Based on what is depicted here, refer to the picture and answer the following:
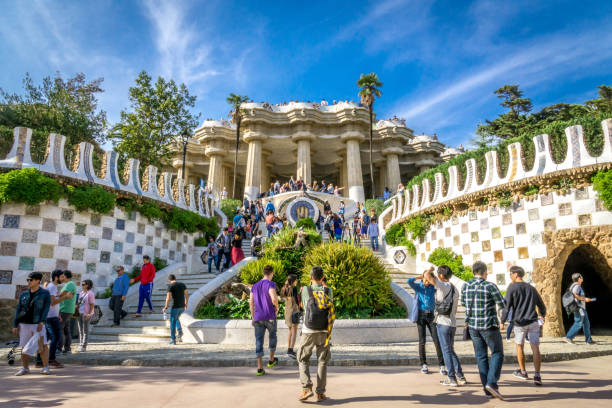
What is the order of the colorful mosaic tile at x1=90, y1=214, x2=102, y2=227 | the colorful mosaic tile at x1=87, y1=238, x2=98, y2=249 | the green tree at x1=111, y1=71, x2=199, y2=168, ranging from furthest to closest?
the green tree at x1=111, y1=71, x2=199, y2=168, the colorful mosaic tile at x1=90, y1=214, x2=102, y2=227, the colorful mosaic tile at x1=87, y1=238, x2=98, y2=249

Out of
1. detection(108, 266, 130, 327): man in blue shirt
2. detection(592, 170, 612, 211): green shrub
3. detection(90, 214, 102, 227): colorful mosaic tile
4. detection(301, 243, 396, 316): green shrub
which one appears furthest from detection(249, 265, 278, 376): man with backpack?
detection(592, 170, 612, 211): green shrub

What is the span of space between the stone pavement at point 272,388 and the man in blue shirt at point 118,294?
4164mm

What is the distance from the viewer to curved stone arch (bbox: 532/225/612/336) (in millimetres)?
9922

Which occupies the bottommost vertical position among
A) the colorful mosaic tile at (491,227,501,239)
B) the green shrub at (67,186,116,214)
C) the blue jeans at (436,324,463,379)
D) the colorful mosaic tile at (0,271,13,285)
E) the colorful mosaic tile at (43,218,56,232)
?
the blue jeans at (436,324,463,379)

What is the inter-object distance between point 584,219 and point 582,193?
2.33ft

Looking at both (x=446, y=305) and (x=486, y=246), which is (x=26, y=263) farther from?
(x=486, y=246)

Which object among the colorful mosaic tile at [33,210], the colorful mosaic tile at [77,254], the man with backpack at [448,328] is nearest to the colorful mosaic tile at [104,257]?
the colorful mosaic tile at [77,254]

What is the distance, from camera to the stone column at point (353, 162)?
39250mm

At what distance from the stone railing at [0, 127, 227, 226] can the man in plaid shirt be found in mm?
11712

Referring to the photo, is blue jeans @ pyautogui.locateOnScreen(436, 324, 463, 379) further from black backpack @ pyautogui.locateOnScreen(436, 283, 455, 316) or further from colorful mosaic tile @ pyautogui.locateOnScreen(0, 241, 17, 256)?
colorful mosaic tile @ pyautogui.locateOnScreen(0, 241, 17, 256)

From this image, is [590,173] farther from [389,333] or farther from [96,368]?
[96,368]

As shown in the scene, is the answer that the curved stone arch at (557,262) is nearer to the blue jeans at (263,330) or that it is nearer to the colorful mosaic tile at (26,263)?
the blue jeans at (263,330)

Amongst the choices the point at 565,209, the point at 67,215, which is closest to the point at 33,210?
the point at 67,215

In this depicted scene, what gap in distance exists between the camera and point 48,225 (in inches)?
444
